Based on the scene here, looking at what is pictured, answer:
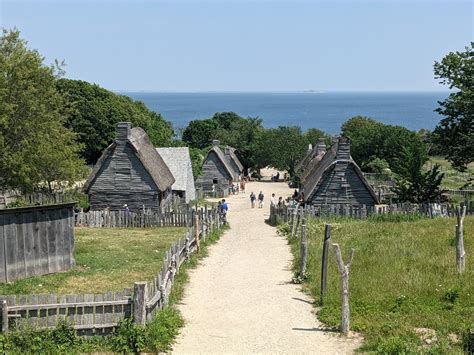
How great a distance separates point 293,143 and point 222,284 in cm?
6097

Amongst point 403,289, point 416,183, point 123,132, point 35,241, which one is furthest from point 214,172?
point 403,289

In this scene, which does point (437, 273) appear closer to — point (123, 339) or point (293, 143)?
point (123, 339)

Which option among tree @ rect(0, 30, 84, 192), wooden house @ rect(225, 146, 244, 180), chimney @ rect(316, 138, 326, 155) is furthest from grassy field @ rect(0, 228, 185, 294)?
wooden house @ rect(225, 146, 244, 180)

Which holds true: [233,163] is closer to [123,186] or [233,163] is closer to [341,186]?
[123,186]

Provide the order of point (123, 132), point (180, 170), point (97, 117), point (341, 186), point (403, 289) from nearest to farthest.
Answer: point (403, 289) < point (341, 186) < point (123, 132) < point (180, 170) < point (97, 117)

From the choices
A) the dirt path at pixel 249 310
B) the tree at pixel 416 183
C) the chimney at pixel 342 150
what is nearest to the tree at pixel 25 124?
the dirt path at pixel 249 310

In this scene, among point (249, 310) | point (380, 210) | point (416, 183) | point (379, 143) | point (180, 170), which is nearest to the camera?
point (249, 310)

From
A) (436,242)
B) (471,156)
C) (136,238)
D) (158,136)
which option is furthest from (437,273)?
(158,136)

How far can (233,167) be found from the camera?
82438 mm

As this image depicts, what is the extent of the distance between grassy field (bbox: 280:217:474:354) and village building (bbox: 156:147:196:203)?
22.2 metres

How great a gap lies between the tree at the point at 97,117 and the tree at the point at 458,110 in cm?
3886

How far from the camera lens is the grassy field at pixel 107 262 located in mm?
20797

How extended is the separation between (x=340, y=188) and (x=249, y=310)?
22392 millimetres

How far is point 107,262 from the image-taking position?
2498cm
